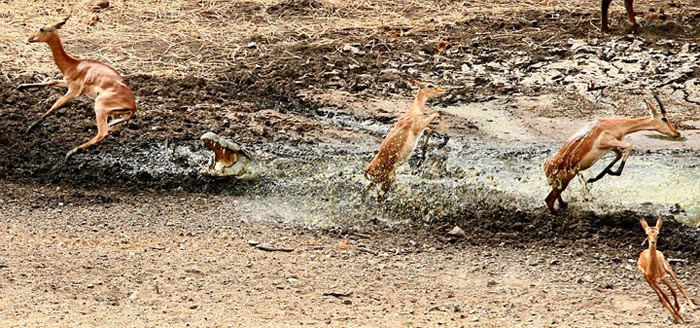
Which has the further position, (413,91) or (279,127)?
(413,91)

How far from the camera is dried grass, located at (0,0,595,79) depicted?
12592 millimetres

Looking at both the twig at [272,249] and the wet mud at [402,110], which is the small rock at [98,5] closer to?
the wet mud at [402,110]

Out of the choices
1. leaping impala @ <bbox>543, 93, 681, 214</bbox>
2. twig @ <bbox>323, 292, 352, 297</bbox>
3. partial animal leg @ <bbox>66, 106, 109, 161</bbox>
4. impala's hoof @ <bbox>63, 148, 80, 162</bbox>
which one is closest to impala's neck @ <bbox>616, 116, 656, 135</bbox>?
leaping impala @ <bbox>543, 93, 681, 214</bbox>

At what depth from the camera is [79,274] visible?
309 inches

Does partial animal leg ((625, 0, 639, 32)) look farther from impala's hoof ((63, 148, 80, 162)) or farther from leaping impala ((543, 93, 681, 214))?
impala's hoof ((63, 148, 80, 162))

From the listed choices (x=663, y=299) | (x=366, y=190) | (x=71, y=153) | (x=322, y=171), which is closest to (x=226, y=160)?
(x=322, y=171)

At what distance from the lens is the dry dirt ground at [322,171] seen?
7508 millimetres

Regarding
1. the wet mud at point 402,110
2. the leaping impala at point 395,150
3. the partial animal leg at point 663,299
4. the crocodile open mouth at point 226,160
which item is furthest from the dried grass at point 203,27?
the partial animal leg at point 663,299

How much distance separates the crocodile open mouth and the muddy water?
67.5 inches

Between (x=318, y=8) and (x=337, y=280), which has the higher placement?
(x=337, y=280)

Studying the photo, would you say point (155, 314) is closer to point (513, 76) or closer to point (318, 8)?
point (513, 76)

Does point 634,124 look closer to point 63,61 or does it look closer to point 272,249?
point 272,249

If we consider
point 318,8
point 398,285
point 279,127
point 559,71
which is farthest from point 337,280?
point 318,8

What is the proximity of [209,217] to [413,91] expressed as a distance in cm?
336
